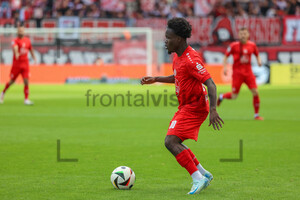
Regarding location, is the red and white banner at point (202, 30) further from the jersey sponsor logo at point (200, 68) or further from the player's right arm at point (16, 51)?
the jersey sponsor logo at point (200, 68)

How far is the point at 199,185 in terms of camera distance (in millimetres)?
6242

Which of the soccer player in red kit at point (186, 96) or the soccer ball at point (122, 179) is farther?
the soccer ball at point (122, 179)

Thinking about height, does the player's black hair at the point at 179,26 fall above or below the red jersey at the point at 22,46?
above

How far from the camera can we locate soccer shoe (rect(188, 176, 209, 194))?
20.4ft

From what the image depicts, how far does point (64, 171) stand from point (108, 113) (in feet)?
29.4

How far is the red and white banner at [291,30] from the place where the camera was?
3347cm

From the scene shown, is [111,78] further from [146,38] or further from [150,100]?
[150,100]

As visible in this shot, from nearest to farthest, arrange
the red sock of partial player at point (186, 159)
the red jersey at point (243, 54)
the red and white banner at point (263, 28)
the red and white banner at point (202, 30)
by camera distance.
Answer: the red sock of partial player at point (186, 159) < the red jersey at point (243, 54) < the red and white banner at point (263, 28) < the red and white banner at point (202, 30)

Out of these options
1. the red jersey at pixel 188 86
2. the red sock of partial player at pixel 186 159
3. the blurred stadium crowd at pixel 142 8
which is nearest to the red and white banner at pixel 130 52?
the blurred stadium crowd at pixel 142 8

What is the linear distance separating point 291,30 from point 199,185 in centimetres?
2897

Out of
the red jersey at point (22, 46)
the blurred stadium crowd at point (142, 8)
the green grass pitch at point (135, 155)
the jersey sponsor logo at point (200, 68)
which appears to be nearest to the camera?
the jersey sponsor logo at point (200, 68)

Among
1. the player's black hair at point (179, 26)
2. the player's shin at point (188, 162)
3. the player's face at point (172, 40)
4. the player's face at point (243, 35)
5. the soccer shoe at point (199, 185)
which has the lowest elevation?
the soccer shoe at point (199, 185)

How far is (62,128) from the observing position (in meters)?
12.7

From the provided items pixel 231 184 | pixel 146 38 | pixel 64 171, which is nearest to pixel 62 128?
pixel 64 171
